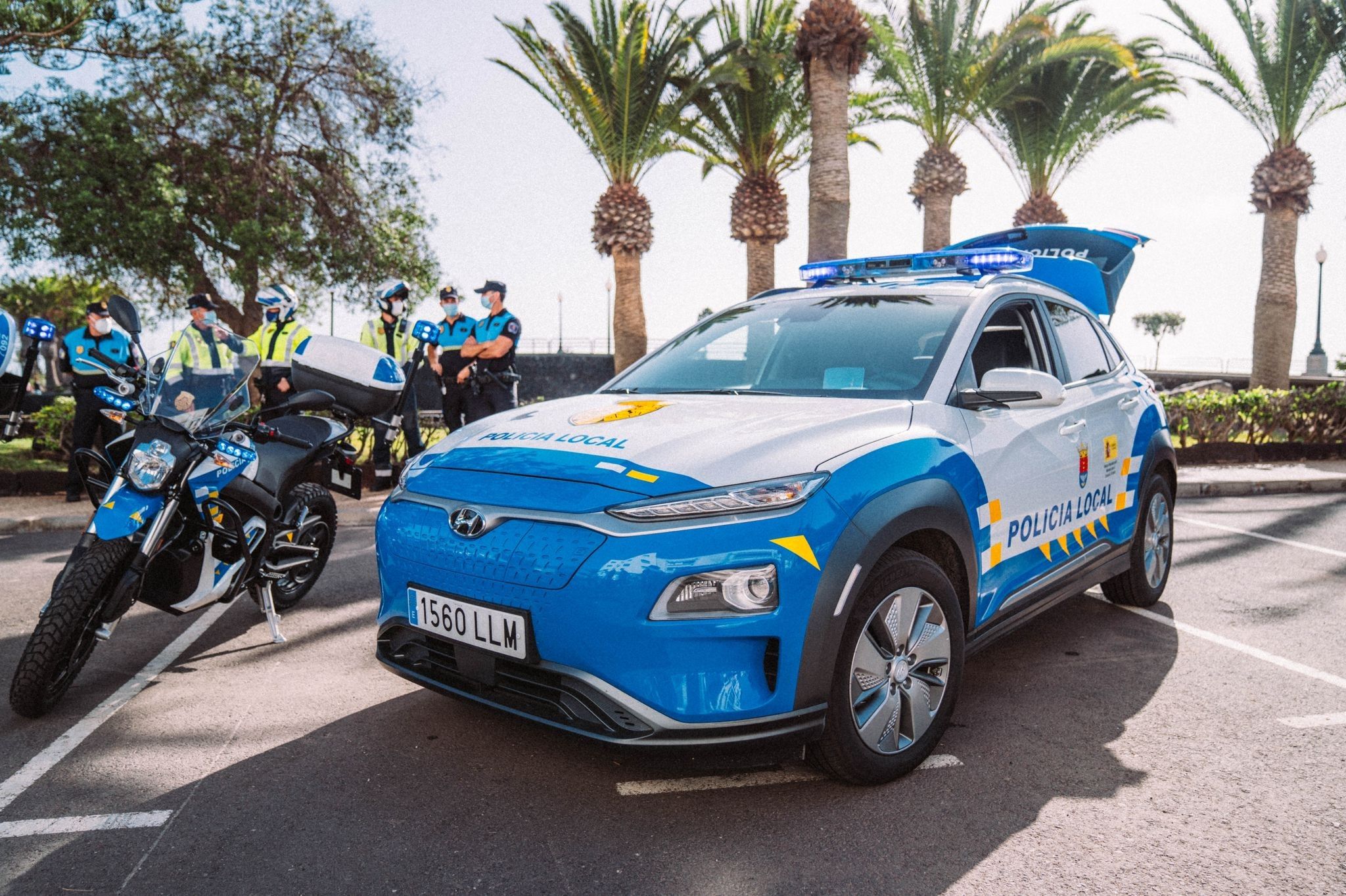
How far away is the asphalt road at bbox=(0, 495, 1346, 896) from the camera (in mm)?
2582

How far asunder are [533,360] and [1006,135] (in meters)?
13.6

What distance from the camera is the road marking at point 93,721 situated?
124 inches

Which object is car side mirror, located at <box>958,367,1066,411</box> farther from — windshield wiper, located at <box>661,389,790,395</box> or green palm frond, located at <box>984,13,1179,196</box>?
green palm frond, located at <box>984,13,1179,196</box>

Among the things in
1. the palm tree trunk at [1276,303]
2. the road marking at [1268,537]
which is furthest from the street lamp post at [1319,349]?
the road marking at [1268,537]

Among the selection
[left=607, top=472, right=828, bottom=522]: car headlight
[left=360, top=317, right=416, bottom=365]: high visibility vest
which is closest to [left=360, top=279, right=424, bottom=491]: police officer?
[left=360, top=317, right=416, bottom=365]: high visibility vest

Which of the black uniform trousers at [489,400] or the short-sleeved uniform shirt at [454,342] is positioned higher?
the short-sleeved uniform shirt at [454,342]

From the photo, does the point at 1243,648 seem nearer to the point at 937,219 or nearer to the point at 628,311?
the point at 628,311

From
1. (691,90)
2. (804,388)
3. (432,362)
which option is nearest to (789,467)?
(804,388)

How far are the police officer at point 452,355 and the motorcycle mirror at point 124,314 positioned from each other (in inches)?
219

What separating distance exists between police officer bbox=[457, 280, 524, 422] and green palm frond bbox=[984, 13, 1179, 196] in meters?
12.8

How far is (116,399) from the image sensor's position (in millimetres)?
4000

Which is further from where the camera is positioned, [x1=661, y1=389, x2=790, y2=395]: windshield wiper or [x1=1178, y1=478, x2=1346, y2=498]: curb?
[x1=1178, y1=478, x2=1346, y2=498]: curb

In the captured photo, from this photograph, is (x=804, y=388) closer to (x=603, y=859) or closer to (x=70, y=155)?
(x=603, y=859)

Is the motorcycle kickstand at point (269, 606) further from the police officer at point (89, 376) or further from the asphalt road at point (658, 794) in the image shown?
the police officer at point (89, 376)
